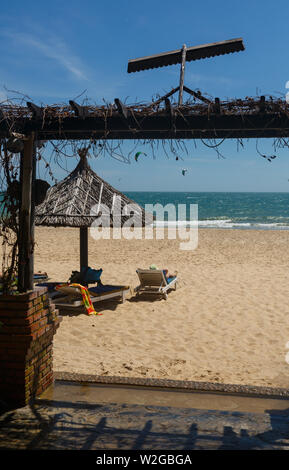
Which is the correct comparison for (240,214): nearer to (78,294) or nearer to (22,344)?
(78,294)

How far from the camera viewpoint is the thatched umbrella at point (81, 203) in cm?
798

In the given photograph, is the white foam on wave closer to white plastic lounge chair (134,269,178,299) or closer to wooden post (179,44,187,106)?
white plastic lounge chair (134,269,178,299)

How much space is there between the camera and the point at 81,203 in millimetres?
8195

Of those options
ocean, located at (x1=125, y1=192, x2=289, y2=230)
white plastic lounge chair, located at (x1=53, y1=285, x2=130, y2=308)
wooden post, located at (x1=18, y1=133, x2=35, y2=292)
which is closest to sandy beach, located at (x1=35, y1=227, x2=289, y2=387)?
white plastic lounge chair, located at (x1=53, y1=285, x2=130, y2=308)

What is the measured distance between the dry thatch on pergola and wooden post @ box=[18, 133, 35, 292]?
4035 mm

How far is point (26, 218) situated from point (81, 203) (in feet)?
14.5

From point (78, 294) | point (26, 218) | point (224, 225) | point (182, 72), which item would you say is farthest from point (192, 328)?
point (224, 225)

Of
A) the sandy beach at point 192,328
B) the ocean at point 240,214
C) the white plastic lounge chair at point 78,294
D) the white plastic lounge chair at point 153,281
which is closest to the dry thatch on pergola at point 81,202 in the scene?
the white plastic lounge chair at point 78,294

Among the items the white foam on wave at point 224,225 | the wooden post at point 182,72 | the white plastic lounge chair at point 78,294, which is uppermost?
the wooden post at point 182,72

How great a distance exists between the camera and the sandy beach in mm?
5410

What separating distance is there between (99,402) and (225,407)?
123 cm

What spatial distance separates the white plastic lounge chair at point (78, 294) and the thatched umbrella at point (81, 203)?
129 centimetres

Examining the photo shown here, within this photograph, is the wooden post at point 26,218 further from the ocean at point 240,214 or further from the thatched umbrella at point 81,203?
the ocean at point 240,214

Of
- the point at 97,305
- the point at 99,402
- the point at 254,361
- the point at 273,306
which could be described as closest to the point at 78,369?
the point at 99,402
